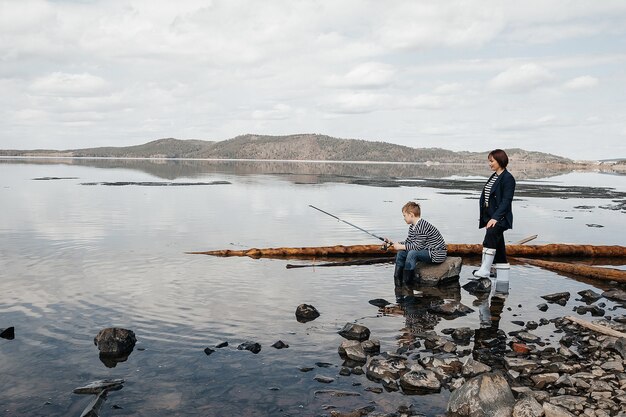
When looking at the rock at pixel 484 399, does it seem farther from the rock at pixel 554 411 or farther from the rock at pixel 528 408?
the rock at pixel 554 411

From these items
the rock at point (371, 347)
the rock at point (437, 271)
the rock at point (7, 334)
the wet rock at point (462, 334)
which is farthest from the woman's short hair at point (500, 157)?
the rock at point (7, 334)

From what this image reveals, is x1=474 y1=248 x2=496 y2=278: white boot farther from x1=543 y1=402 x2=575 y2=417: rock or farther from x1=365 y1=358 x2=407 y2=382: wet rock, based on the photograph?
x1=543 y1=402 x2=575 y2=417: rock

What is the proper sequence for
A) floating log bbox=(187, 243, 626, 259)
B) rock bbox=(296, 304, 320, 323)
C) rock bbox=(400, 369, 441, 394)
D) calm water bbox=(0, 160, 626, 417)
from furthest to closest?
floating log bbox=(187, 243, 626, 259), rock bbox=(296, 304, 320, 323), rock bbox=(400, 369, 441, 394), calm water bbox=(0, 160, 626, 417)

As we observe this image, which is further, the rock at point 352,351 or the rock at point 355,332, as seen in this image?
the rock at point 355,332

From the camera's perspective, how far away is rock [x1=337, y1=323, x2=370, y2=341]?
9.74m

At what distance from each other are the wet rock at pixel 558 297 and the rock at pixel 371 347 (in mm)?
5844

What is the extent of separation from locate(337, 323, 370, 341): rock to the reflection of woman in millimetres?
5321

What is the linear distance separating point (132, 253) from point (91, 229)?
7.41m

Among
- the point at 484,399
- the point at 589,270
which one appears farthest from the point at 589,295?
the point at 484,399

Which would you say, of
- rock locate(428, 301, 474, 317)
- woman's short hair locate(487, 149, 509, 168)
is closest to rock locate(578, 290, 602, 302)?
rock locate(428, 301, 474, 317)

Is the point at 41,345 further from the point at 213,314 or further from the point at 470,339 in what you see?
the point at 470,339

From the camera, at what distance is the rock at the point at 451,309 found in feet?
37.8

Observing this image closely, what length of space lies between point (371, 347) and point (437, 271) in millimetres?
→ 5960

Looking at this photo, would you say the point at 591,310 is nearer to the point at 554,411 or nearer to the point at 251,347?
the point at 554,411
